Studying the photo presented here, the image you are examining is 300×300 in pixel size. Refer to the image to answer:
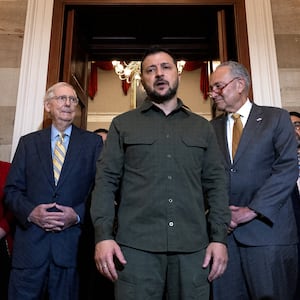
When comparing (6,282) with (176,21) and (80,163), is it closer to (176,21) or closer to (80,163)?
(80,163)

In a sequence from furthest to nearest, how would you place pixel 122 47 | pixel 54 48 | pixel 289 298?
1. pixel 122 47
2. pixel 54 48
3. pixel 289 298

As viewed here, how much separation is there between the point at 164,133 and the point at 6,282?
49.6 inches

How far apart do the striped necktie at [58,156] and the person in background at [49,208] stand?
0.7 inches

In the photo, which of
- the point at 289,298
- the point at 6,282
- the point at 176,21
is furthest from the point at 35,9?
the point at 289,298

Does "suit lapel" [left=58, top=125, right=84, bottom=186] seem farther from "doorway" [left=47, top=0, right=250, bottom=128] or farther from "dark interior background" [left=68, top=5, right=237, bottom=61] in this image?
"dark interior background" [left=68, top=5, right=237, bottom=61]

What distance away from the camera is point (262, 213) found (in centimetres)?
159

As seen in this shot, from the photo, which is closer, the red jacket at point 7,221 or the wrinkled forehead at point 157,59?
the wrinkled forehead at point 157,59

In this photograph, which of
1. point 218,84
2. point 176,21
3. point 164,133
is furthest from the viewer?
point 176,21

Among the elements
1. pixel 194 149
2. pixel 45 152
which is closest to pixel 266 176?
pixel 194 149

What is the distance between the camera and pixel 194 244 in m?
1.33

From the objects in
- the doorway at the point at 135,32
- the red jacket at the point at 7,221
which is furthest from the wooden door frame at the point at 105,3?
the red jacket at the point at 7,221

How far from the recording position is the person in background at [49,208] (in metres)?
1.66

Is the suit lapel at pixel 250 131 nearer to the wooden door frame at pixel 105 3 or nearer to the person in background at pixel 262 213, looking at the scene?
the person in background at pixel 262 213

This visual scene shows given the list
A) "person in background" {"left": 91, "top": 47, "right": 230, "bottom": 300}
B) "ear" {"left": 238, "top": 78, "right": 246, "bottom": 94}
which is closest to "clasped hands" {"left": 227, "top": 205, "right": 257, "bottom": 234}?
"person in background" {"left": 91, "top": 47, "right": 230, "bottom": 300}
